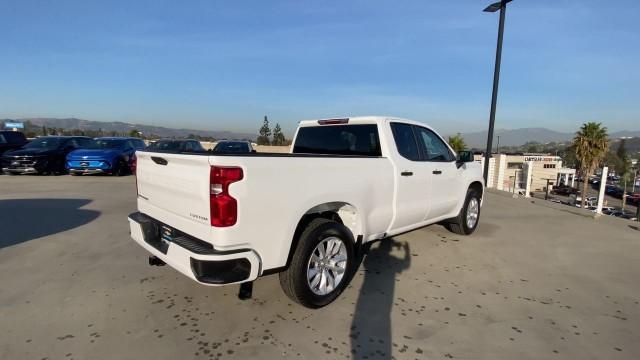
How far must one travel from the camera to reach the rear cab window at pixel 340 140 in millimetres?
4266

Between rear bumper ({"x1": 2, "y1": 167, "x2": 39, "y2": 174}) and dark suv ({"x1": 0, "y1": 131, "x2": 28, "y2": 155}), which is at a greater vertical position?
dark suv ({"x1": 0, "y1": 131, "x2": 28, "y2": 155})

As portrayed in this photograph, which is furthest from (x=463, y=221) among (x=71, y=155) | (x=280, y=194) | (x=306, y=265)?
(x=71, y=155)

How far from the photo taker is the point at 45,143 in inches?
559

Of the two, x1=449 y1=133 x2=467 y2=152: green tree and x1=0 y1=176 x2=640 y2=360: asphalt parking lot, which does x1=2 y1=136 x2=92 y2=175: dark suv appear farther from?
x1=449 y1=133 x2=467 y2=152: green tree

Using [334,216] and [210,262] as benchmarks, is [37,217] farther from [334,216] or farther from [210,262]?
[334,216]

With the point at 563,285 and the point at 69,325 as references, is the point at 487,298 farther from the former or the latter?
the point at 69,325

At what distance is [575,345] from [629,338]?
57cm

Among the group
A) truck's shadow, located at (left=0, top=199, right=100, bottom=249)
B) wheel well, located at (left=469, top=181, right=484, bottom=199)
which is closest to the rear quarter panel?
wheel well, located at (left=469, top=181, right=484, bottom=199)

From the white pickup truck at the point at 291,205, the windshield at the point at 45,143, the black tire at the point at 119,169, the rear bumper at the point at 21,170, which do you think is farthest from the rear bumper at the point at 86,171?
the white pickup truck at the point at 291,205

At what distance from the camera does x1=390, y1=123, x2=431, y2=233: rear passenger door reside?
163 inches

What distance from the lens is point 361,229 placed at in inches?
143

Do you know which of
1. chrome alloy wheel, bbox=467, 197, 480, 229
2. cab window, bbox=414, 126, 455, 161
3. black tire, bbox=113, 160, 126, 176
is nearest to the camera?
cab window, bbox=414, 126, 455, 161

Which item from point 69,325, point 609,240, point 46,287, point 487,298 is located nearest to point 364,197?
point 487,298

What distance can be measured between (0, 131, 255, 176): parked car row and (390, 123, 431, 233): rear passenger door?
918cm
